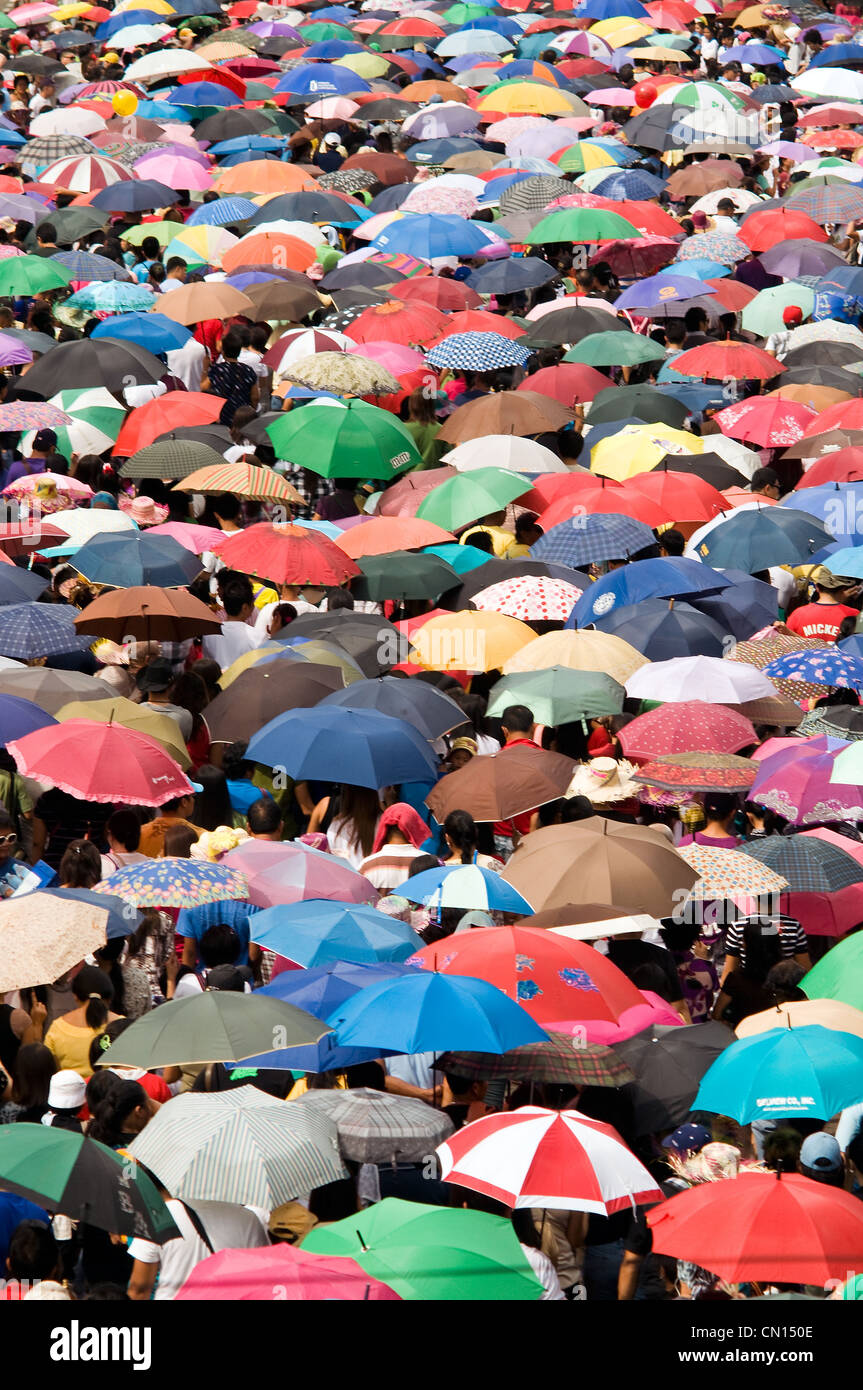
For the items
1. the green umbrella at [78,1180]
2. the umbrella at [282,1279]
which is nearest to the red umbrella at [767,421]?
the green umbrella at [78,1180]

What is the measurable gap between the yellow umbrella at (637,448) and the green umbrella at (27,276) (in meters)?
5.04

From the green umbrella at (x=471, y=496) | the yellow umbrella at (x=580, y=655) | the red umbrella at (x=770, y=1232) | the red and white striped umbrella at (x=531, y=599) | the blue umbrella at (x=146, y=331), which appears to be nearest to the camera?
the red umbrella at (x=770, y=1232)

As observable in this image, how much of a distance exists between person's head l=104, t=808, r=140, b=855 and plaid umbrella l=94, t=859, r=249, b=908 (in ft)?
2.13

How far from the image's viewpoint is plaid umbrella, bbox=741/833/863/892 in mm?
9609

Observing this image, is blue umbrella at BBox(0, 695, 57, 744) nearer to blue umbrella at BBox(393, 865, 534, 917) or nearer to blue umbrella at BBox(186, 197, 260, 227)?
blue umbrella at BBox(393, 865, 534, 917)

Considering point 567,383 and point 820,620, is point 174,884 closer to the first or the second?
point 820,620

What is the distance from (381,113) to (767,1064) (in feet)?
65.9

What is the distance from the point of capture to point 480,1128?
7.22 m

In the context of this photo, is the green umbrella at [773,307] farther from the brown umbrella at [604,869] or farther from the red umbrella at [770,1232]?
the red umbrella at [770,1232]

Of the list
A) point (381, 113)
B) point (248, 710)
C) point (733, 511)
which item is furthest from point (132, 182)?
point (248, 710)

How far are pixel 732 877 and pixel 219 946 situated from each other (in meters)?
2.22

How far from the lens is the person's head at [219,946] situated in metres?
8.61

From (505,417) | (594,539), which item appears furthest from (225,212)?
(594,539)

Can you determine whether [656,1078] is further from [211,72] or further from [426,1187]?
[211,72]
